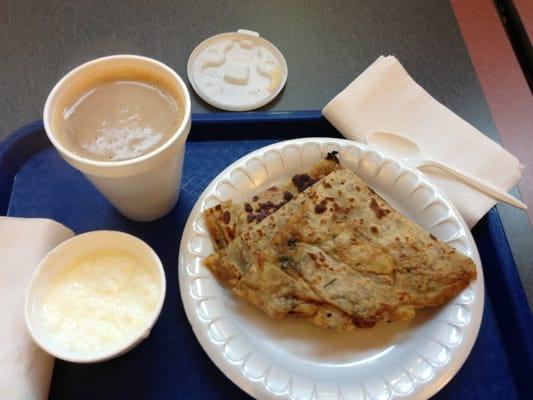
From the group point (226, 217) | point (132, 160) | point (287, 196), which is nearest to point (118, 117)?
point (132, 160)

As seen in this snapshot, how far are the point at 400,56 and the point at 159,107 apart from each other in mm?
984

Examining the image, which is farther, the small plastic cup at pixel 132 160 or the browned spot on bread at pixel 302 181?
the browned spot on bread at pixel 302 181

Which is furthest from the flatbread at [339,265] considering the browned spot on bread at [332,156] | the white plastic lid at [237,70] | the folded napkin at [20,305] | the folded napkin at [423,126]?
the white plastic lid at [237,70]

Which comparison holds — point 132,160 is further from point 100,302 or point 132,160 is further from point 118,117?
point 100,302

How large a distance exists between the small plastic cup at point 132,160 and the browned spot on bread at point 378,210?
1.53 feet

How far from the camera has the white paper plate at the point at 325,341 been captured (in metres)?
0.95

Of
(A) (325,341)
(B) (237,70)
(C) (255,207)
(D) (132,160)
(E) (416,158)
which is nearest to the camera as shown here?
(D) (132,160)

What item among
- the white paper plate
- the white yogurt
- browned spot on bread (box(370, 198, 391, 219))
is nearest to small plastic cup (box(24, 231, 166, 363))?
the white yogurt

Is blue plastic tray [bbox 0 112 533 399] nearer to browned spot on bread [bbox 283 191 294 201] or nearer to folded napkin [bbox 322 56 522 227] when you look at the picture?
folded napkin [bbox 322 56 522 227]

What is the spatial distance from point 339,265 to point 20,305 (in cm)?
70

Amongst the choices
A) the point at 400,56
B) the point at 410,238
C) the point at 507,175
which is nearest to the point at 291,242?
the point at 410,238

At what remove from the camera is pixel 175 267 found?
1.16 meters

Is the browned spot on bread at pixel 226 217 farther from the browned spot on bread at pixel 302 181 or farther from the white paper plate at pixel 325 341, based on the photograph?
the browned spot on bread at pixel 302 181

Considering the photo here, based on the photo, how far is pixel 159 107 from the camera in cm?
106
